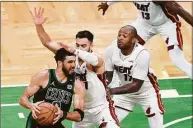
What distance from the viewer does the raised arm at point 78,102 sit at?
1093 centimetres

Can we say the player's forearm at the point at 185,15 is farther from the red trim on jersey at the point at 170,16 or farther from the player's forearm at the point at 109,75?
the player's forearm at the point at 109,75

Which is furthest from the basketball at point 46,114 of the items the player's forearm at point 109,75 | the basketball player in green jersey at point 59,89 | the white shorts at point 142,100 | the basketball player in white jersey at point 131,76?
the white shorts at point 142,100

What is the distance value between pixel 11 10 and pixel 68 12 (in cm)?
132

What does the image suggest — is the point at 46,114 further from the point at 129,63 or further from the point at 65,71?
the point at 129,63

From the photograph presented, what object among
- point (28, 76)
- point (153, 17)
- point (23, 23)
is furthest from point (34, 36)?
point (153, 17)


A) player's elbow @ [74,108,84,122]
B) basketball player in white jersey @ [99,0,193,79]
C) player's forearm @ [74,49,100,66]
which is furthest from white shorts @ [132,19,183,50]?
player's elbow @ [74,108,84,122]

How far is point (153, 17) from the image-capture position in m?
13.6

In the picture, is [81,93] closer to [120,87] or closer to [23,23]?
[120,87]

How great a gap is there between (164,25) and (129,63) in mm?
1858

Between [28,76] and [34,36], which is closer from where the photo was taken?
[28,76]

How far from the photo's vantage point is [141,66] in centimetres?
1209

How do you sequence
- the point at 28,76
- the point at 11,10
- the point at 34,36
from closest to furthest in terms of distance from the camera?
the point at 28,76 → the point at 34,36 → the point at 11,10

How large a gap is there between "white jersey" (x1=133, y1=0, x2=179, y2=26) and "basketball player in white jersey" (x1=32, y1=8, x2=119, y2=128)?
218cm

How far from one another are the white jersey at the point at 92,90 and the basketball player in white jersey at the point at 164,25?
226 cm
